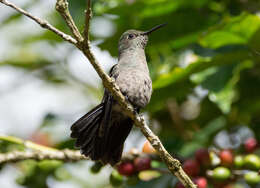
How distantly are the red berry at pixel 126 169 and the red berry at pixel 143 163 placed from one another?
0.06 metres

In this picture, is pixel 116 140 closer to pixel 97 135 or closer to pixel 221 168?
pixel 97 135

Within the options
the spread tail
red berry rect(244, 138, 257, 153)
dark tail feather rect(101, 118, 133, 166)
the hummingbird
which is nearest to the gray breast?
the hummingbird

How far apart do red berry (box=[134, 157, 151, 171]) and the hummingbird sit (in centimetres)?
18

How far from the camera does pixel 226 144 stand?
5215 millimetres

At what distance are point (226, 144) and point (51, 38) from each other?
2.35 m

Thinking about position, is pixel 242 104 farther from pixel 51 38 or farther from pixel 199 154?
pixel 51 38

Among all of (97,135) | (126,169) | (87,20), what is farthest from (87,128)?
(87,20)

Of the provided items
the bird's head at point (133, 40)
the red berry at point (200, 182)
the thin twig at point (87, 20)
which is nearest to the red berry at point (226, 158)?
the red berry at point (200, 182)

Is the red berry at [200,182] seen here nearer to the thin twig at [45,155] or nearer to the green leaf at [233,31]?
the thin twig at [45,155]

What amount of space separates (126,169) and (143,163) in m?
0.17

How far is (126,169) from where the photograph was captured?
393 centimetres

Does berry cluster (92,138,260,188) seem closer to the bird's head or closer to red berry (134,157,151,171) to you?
red berry (134,157,151,171)

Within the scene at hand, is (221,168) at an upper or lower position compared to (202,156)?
lower

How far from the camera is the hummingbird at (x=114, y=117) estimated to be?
3.67 meters
